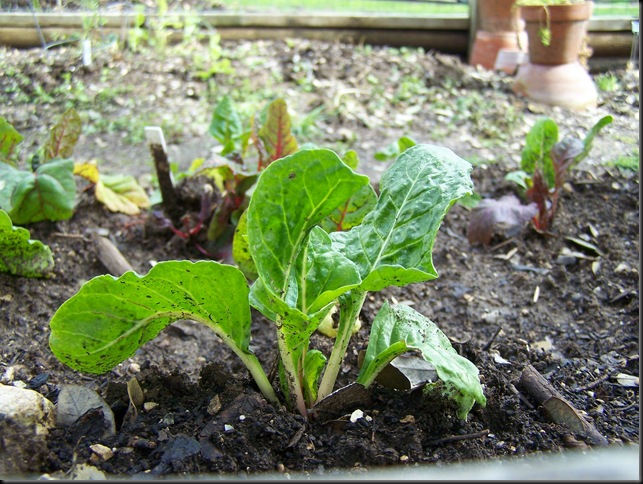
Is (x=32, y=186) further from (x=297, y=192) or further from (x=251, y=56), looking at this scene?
(x=251, y=56)

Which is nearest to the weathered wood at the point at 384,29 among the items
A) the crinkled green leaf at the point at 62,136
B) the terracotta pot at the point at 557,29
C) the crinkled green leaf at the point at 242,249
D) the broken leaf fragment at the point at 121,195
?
the terracotta pot at the point at 557,29

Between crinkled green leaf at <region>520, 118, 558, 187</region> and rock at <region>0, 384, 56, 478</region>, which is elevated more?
crinkled green leaf at <region>520, 118, 558, 187</region>

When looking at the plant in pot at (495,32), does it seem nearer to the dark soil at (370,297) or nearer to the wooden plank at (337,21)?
the wooden plank at (337,21)

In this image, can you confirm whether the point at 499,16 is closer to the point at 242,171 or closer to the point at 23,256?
the point at 242,171

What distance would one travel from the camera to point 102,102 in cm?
446

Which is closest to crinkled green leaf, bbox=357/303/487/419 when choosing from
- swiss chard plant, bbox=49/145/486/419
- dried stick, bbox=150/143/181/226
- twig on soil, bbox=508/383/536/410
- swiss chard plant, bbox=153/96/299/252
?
swiss chard plant, bbox=49/145/486/419

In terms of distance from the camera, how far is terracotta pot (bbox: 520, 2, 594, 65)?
4785 millimetres

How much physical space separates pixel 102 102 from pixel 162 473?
3678 millimetres

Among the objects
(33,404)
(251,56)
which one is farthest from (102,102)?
(33,404)

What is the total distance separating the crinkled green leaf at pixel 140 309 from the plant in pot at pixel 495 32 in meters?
4.71

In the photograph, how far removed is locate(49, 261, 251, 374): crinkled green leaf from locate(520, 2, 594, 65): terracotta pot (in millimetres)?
4132

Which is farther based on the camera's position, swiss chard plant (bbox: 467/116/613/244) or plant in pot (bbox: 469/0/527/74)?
plant in pot (bbox: 469/0/527/74)

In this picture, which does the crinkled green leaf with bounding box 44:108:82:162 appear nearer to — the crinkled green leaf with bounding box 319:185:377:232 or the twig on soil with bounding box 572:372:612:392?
the crinkled green leaf with bounding box 319:185:377:232

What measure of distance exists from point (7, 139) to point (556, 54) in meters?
3.92
